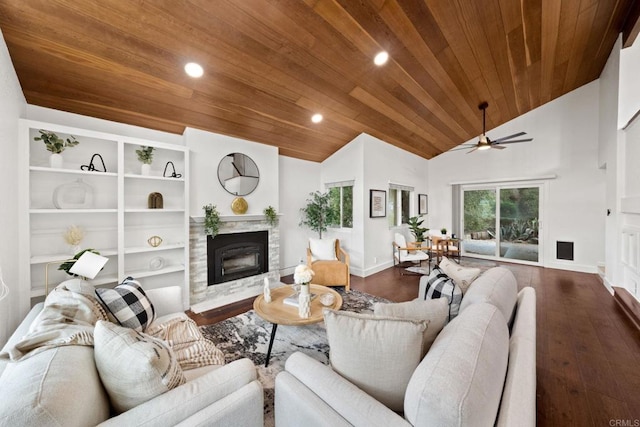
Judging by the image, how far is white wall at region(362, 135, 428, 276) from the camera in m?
4.59

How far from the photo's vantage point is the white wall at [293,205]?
15.5 feet

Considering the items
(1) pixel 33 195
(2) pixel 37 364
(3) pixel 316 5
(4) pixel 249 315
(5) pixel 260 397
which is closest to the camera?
(2) pixel 37 364

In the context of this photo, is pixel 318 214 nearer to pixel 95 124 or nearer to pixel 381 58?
pixel 381 58

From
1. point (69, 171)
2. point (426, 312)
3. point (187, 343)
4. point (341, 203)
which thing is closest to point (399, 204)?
point (341, 203)

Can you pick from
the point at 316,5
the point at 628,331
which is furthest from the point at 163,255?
the point at 628,331

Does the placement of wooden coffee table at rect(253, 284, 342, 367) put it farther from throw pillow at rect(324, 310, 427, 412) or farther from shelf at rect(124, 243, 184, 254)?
shelf at rect(124, 243, 184, 254)

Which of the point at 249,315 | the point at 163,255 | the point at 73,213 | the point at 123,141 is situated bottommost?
the point at 249,315

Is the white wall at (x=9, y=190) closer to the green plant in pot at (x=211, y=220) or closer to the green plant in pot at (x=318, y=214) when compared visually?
the green plant in pot at (x=211, y=220)

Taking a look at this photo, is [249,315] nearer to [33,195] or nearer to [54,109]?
[33,195]

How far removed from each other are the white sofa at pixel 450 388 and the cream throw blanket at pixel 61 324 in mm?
953

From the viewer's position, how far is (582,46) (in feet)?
11.0

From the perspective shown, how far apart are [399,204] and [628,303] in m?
3.55

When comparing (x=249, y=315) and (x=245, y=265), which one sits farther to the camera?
(x=245, y=265)

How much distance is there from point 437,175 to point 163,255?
21.0 feet
